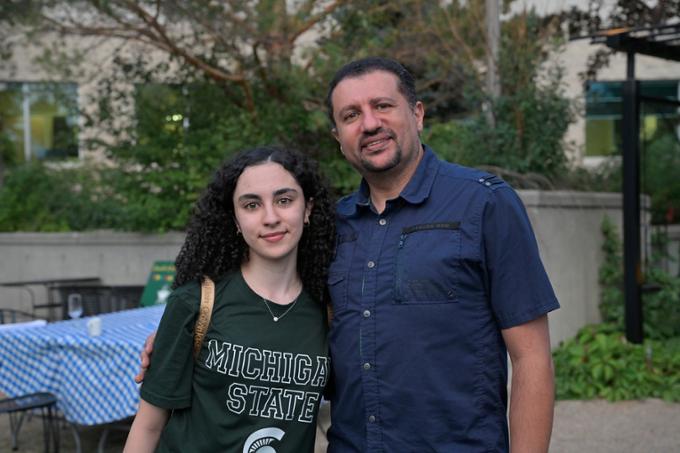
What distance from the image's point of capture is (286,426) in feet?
7.50

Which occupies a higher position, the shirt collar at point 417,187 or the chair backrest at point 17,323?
the shirt collar at point 417,187

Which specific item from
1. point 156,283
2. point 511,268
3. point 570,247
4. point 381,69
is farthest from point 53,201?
point 511,268

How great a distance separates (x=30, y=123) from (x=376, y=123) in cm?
1749

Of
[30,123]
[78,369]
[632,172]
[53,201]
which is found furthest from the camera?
[30,123]

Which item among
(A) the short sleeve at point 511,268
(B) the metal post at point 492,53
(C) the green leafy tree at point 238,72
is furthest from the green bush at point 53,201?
(A) the short sleeve at point 511,268

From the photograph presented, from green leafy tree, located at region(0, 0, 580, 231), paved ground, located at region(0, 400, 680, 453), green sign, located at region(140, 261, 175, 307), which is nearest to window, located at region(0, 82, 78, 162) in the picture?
green leafy tree, located at region(0, 0, 580, 231)

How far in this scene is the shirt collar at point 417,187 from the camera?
2.19 m

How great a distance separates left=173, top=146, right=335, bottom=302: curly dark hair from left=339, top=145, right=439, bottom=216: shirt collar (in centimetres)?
10

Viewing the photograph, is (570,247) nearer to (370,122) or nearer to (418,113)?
(418,113)

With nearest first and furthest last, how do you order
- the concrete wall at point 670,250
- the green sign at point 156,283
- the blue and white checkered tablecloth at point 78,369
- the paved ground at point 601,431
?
the blue and white checkered tablecloth at point 78,369, the paved ground at point 601,431, the concrete wall at point 670,250, the green sign at point 156,283

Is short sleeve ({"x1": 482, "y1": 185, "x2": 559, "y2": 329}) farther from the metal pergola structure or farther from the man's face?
the metal pergola structure

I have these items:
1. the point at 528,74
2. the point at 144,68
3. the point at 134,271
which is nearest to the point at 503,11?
the point at 528,74

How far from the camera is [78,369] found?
5086 millimetres

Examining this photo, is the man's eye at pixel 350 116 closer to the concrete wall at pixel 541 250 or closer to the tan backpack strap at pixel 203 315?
the tan backpack strap at pixel 203 315
